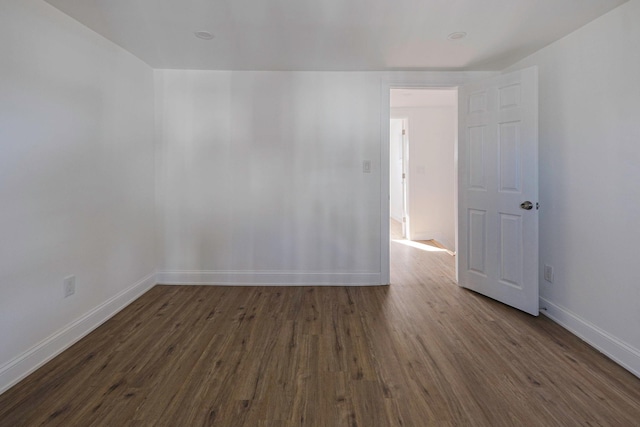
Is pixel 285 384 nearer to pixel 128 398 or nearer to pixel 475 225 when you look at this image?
pixel 128 398

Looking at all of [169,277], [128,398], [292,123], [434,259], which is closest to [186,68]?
[292,123]

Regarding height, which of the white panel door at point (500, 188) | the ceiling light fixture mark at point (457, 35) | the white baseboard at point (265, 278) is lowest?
the white baseboard at point (265, 278)

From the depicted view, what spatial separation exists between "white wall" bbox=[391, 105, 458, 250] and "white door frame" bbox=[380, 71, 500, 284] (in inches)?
91.5

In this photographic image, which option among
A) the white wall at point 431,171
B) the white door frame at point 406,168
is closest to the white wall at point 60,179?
the white door frame at point 406,168

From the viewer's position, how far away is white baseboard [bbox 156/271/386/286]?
331cm

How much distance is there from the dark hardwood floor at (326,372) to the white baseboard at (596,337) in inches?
2.5

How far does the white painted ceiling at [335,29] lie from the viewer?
198cm

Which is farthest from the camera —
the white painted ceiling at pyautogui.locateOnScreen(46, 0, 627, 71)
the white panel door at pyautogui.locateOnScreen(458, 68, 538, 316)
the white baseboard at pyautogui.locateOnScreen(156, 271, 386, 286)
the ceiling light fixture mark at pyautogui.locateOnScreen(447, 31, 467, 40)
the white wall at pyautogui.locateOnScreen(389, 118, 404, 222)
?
the white wall at pyautogui.locateOnScreen(389, 118, 404, 222)

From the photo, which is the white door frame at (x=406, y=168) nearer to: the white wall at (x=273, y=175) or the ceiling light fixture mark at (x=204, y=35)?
the white wall at (x=273, y=175)

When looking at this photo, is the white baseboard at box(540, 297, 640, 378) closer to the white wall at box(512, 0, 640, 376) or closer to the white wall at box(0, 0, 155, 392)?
the white wall at box(512, 0, 640, 376)

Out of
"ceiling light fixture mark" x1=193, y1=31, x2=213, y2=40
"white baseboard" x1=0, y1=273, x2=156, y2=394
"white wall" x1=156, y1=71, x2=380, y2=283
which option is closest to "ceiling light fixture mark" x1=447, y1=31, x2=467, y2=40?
"white wall" x1=156, y1=71, x2=380, y2=283

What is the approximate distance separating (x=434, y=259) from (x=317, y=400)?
3.17 m

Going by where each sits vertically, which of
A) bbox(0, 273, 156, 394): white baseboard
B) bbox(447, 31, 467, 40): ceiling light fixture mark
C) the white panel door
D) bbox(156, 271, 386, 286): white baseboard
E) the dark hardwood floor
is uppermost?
bbox(447, 31, 467, 40): ceiling light fixture mark

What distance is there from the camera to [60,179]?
2057mm
